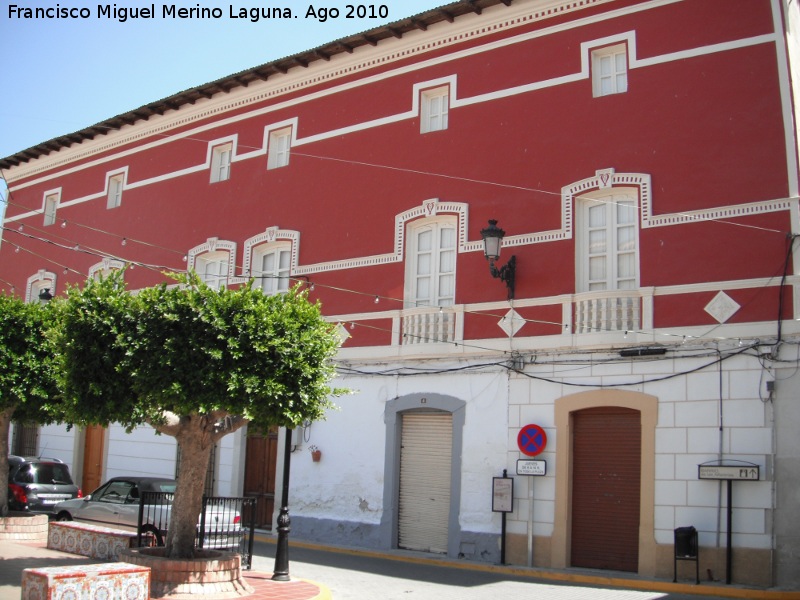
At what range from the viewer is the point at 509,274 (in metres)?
15.9

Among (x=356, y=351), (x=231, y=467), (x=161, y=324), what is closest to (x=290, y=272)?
(x=356, y=351)

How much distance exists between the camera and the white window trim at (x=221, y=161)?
2197 centimetres

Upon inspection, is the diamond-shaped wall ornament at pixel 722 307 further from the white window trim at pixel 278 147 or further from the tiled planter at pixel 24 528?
the tiled planter at pixel 24 528

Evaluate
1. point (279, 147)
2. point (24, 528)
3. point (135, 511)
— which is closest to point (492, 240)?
point (279, 147)

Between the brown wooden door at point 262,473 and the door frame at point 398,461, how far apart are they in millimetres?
3382

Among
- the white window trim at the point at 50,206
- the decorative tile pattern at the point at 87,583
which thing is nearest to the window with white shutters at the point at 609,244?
the decorative tile pattern at the point at 87,583

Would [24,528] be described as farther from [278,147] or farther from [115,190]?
[115,190]

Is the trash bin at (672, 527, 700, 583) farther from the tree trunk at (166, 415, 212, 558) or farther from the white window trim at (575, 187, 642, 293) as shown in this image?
the tree trunk at (166, 415, 212, 558)

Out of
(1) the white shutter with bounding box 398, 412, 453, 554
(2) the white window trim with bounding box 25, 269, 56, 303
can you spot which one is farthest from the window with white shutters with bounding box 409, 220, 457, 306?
(2) the white window trim with bounding box 25, 269, 56, 303

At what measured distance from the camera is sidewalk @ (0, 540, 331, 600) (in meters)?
11.4

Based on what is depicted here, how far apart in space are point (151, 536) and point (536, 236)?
8215 mm

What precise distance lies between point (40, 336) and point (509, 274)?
8.86 m

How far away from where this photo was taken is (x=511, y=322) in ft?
52.3

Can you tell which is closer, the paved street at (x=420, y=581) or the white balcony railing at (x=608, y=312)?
the paved street at (x=420, y=581)
